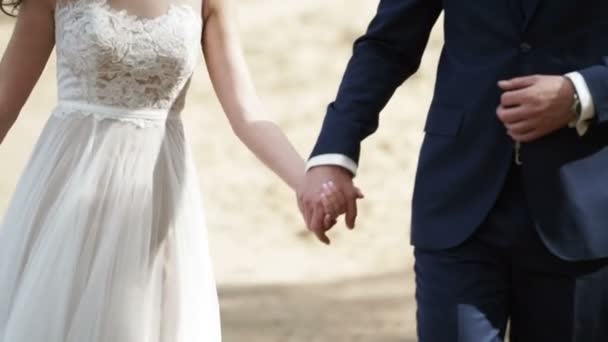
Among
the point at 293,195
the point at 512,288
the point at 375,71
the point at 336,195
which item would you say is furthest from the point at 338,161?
the point at 293,195

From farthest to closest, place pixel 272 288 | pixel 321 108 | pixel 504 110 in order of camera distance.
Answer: pixel 321 108 → pixel 272 288 → pixel 504 110

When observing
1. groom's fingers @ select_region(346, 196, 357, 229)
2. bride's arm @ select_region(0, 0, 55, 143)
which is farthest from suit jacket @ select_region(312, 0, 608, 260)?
bride's arm @ select_region(0, 0, 55, 143)

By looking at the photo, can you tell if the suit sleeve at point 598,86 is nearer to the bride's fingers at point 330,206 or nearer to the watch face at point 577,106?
the watch face at point 577,106

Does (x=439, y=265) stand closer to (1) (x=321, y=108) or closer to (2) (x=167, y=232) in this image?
(2) (x=167, y=232)

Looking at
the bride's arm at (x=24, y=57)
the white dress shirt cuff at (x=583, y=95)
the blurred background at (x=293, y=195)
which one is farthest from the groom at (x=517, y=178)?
the blurred background at (x=293, y=195)

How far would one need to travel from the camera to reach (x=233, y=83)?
450 cm

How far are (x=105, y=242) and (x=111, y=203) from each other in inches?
4.2

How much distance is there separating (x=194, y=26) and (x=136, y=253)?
61 cm

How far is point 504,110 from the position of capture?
143 inches

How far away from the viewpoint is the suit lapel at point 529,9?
12.1 ft

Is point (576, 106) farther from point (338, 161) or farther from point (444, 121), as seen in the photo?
point (338, 161)

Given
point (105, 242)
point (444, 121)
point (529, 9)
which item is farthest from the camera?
point (105, 242)

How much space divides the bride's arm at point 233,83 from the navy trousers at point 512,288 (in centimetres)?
87

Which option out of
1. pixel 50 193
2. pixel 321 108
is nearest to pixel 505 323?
pixel 50 193
